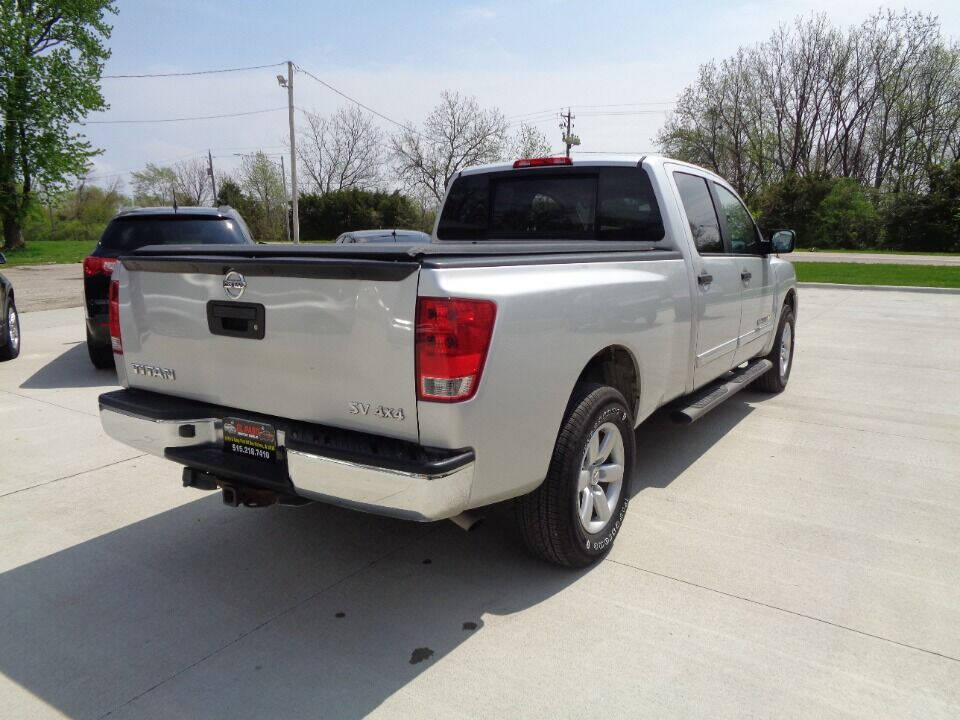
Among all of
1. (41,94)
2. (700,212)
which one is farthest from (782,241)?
(41,94)

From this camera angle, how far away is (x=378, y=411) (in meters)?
2.48

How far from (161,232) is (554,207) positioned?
4.58 metres

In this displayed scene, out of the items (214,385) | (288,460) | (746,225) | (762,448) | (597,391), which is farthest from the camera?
(746,225)

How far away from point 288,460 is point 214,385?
0.60m

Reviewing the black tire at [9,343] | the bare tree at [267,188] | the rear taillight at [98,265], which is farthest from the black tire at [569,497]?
the bare tree at [267,188]

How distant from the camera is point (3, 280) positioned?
25.6 feet

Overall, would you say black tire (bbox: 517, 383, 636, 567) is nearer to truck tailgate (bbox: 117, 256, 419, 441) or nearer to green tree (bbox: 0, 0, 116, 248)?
truck tailgate (bbox: 117, 256, 419, 441)

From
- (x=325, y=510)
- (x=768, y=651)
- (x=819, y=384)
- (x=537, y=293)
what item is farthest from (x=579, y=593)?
(x=819, y=384)

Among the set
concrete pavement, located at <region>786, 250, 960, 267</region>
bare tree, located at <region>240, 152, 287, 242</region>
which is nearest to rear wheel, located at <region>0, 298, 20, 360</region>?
concrete pavement, located at <region>786, 250, 960, 267</region>

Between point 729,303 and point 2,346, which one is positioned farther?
point 2,346

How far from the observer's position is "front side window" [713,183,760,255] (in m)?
5.19

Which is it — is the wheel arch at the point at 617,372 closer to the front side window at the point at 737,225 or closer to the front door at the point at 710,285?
the front door at the point at 710,285

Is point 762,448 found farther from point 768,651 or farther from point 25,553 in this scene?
point 25,553

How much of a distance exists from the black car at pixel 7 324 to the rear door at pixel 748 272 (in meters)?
7.24
